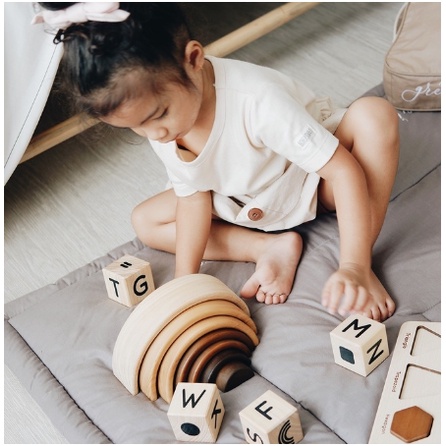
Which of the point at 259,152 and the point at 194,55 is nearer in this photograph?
the point at 194,55

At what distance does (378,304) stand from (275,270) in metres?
0.18

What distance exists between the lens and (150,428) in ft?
3.34

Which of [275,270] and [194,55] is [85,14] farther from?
[275,270]

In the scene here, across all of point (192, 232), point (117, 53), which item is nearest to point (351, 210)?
point (192, 232)

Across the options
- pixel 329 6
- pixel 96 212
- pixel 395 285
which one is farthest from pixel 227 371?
pixel 329 6

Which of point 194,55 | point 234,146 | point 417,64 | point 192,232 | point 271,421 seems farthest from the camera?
point 417,64

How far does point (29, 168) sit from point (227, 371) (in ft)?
3.17

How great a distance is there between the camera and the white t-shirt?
1096mm

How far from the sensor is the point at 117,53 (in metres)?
0.94

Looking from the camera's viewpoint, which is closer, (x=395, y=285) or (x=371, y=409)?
(x=371, y=409)

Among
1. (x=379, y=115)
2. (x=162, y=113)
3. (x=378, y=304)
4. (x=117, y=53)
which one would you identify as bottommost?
(x=378, y=304)

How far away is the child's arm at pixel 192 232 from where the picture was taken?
1.25 m

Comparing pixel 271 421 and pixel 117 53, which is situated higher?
pixel 117 53

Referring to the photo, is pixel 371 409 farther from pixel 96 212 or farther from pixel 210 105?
pixel 96 212
